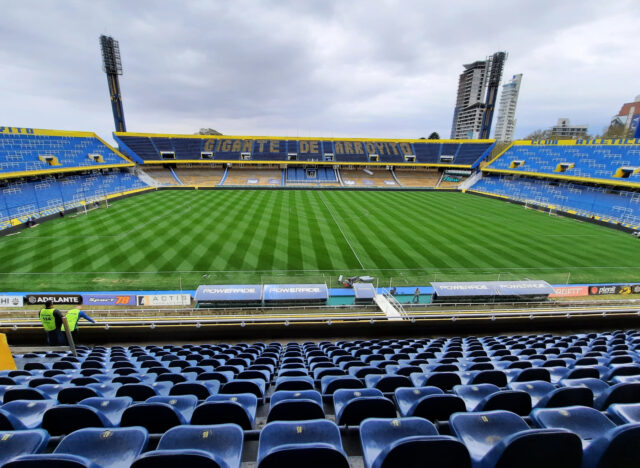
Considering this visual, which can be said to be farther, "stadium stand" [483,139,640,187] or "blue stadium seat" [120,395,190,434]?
"stadium stand" [483,139,640,187]

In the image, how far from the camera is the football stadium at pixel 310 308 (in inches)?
92.1

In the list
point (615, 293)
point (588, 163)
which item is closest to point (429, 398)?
point (615, 293)

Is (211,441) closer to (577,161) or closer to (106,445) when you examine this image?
(106,445)

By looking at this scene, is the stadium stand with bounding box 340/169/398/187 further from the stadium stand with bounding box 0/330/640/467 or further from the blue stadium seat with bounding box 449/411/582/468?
the blue stadium seat with bounding box 449/411/582/468

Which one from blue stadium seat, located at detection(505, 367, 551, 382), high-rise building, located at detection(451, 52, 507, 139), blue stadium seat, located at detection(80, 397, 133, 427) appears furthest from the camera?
high-rise building, located at detection(451, 52, 507, 139)

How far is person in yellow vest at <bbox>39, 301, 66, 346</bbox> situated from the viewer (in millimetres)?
8031

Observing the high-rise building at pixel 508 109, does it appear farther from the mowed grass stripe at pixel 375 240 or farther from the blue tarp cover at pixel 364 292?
the blue tarp cover at pixel 364 292

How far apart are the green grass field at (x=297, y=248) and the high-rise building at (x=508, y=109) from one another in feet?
451

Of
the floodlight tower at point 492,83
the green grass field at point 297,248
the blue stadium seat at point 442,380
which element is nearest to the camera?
the blue stadium seat at point 442,380

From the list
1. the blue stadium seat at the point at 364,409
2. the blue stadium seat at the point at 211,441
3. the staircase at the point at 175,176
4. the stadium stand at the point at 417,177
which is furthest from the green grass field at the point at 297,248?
the stadium stand at the point at 417,177

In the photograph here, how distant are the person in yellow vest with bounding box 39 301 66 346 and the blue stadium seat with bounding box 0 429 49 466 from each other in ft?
24.8

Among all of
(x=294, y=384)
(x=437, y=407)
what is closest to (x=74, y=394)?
(x=294, y=384)

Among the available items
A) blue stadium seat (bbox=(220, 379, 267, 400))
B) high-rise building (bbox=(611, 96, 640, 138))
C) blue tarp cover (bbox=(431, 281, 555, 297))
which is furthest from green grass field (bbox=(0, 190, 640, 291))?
high-rise building (bbox=(611, 96, 640, 138))

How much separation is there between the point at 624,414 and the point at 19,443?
4.76m
